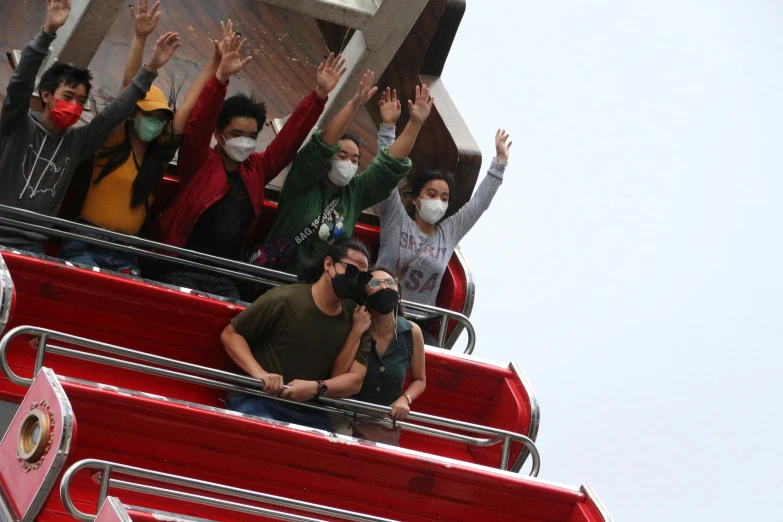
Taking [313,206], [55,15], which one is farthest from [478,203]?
[55,15]

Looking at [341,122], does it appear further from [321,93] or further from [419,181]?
[419,181]

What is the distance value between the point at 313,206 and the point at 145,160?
0.75 meters

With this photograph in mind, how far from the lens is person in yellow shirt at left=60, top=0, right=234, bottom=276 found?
4770 millimetres

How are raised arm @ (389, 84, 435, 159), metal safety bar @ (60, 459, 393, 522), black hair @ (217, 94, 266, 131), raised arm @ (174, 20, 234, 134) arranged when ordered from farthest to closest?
raised arm @ (389, 84, 435, 159), black hair @ (217, 94, 266, 131), raised arm @ (174, 20, 234, 134), metal safety bar @ (60, 459, 393, 522)

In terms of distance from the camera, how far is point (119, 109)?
4.65m

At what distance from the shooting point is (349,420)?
452 centimetres

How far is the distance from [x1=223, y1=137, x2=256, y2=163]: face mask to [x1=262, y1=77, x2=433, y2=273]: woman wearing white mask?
238 mm

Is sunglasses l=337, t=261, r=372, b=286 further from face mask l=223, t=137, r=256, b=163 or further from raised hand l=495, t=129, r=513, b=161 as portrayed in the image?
raised hand l=495, t=129, r=513, b=161

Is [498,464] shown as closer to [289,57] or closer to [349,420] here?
[349,420]

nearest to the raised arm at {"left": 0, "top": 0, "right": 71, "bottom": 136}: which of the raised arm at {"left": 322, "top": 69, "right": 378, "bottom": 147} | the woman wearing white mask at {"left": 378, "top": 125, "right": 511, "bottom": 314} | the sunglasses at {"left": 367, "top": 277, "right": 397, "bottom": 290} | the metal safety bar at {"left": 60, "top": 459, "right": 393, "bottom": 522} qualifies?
the raised arm at {"left": 322, "top": 69, "right": 378, "bottom": 147}

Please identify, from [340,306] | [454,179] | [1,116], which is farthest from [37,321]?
[454,179]

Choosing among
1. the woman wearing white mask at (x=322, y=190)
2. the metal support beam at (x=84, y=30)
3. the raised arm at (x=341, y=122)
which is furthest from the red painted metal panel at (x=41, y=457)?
the metal support beam at (x=84, y=30)

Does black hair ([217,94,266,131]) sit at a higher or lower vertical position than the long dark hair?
higher

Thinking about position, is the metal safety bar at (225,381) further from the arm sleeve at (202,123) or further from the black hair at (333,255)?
the arm sleeve at (202,123)
